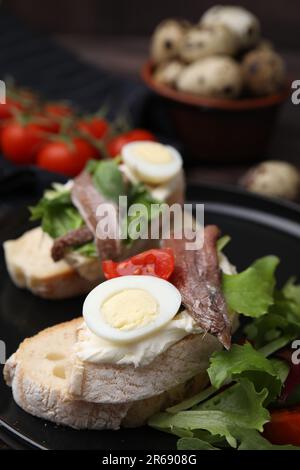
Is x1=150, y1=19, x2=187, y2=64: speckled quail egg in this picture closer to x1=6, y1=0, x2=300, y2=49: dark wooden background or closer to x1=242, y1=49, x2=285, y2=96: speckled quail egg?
x1=242, y1=49, x2=285, y2=96: speckled quail egg

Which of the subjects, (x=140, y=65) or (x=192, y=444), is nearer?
(x=192, y=444)

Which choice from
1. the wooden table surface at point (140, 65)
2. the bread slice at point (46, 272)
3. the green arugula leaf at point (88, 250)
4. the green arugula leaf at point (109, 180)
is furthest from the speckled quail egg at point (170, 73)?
the green arugula leaf at point (88, 250)

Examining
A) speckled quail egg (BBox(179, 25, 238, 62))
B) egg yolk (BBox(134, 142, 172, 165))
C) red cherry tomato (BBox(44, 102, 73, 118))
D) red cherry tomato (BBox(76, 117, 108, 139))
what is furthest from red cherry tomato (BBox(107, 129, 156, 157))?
egg yolk (BBox(134, 142, 172, 165))

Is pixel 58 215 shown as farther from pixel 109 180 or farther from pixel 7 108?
pixel 7 108

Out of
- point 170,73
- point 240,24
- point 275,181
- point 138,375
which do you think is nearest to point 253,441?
point 138,375

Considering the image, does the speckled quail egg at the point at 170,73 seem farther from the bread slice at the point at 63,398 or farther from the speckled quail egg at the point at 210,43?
the bread slice at the point at 63,398

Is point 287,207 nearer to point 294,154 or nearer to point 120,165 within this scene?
point 120,165

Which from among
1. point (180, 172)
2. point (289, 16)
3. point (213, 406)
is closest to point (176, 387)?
point (213, 406)

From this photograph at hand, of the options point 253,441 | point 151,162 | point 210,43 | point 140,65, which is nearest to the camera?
point 253,441
